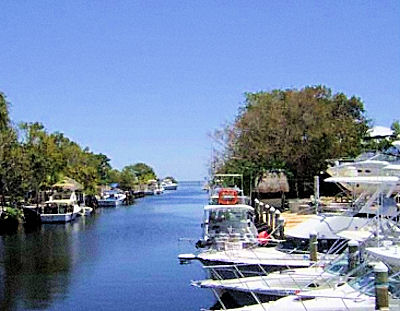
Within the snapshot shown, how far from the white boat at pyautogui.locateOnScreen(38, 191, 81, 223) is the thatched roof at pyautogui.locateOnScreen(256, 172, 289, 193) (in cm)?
2319

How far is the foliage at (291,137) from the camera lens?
64625 millimetres

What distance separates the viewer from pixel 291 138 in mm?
64875

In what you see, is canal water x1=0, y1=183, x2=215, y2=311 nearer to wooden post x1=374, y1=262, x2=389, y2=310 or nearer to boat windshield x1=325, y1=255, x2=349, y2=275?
boat windshield x1=325, y1=255, x2=349, y2=275

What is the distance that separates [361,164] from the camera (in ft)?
98.1

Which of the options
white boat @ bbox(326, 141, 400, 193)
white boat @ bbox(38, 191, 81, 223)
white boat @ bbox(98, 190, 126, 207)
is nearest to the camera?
white boat @ bbox(326, 141, 400, 193)

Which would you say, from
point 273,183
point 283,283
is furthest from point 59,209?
point 283,283

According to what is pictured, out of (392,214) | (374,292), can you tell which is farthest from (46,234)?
(374,292)

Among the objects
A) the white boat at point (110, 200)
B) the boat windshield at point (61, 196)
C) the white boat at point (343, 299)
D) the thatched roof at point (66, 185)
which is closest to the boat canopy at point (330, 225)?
the white boat at point (343, 299)

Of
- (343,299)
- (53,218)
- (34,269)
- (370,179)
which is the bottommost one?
(34,269)

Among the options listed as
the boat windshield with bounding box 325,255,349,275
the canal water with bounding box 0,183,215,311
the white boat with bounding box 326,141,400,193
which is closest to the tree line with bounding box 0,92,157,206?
the canal water with bounding box 0,183,215,311

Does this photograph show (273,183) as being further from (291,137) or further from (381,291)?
(381,291)

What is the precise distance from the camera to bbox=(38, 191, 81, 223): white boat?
246 ft

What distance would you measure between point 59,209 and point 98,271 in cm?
4123

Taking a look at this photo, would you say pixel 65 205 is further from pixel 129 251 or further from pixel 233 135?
pixel 129 251
